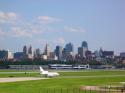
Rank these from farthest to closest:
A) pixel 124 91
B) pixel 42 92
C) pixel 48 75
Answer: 1. pixel 48 75
2. pixel 124 91
3. pixel 42 92

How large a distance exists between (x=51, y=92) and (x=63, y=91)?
3171 mm

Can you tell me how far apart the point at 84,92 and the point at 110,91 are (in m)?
5.39

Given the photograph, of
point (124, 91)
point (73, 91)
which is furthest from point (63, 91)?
point (124, 91)

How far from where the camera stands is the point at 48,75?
136 meters

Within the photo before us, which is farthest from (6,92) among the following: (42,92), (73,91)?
(73,91)

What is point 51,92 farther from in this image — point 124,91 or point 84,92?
point 124,91

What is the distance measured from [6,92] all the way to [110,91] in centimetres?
1879

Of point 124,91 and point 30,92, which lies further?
point 124,91

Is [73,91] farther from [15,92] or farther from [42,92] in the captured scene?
[15,92]

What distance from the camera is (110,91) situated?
235ft

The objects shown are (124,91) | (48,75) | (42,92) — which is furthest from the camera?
(48,75)

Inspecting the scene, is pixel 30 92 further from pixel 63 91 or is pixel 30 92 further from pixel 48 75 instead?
pixel 48 75

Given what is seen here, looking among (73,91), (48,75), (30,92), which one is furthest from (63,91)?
(48,75)

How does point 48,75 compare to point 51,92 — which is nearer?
point 51,92
